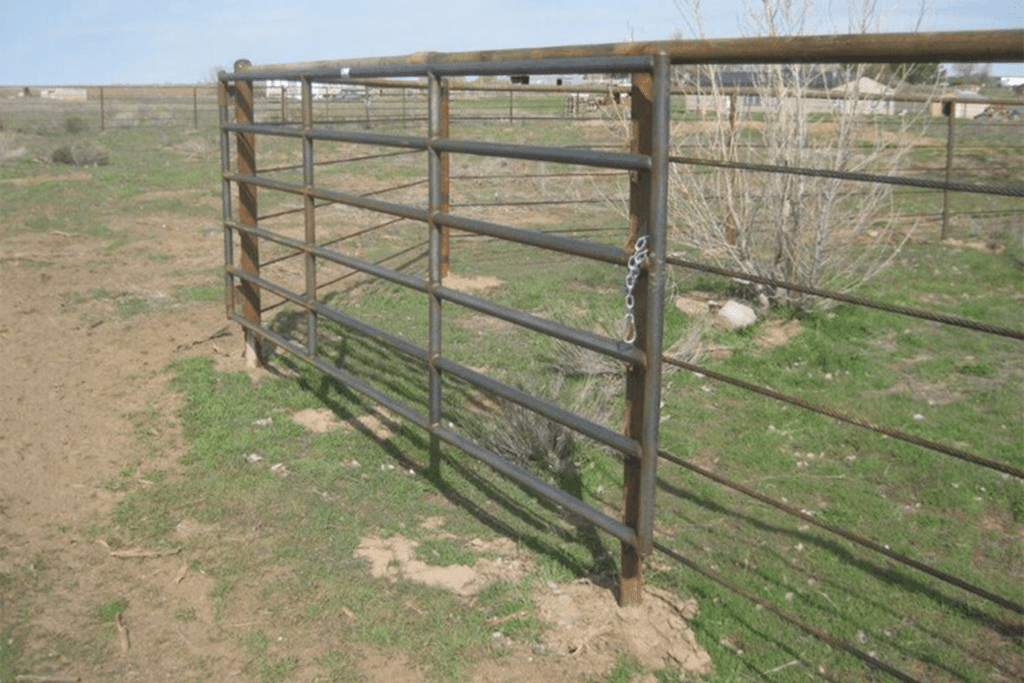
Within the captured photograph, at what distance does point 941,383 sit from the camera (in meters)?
6.44

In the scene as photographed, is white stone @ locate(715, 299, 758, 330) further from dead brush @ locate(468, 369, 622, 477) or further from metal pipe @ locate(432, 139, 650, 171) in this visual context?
metal pipe @ locate(432, 139, 650, 171)

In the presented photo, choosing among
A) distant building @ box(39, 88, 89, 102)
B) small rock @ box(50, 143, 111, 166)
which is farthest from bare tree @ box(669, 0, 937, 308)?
distant building @ box(39, 88, 89, 102)

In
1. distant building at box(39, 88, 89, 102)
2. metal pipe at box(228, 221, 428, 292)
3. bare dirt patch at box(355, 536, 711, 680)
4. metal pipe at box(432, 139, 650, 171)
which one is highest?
distant building at box(39, 88, 89, 102)

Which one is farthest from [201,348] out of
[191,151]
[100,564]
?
[191,151]

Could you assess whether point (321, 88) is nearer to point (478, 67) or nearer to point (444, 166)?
point (444, 166)

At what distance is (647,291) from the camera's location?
3.19m

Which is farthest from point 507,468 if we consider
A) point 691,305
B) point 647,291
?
point 691,305

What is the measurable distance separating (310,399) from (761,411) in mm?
2585

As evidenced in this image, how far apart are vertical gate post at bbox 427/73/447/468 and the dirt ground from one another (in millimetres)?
1089

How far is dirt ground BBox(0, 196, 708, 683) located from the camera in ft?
11.3

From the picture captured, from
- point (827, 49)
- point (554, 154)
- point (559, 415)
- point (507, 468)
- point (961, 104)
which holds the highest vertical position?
point (961, 104)

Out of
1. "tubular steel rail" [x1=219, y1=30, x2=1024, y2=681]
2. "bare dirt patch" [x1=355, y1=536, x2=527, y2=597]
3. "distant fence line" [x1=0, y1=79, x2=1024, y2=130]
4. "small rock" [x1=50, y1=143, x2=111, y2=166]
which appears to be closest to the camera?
"tubular steel rail" [x1=219, y1=30, x2=1024, y2=681]

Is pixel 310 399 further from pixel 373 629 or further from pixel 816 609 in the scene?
pixel 816 609

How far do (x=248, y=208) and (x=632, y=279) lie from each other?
378 cm
